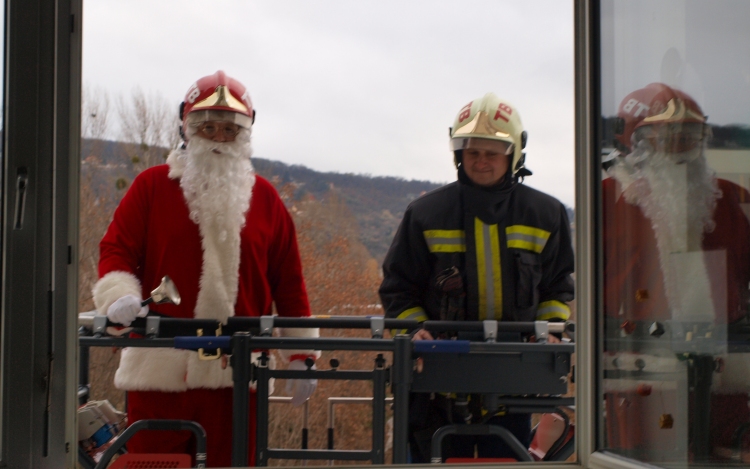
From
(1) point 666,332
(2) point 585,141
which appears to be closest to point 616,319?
(1) point 666,332

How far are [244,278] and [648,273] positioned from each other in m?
1.42

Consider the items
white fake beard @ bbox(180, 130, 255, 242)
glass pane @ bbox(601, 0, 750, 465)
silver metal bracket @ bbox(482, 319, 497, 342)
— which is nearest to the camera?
glass pane @ bbox(601, 0, 750, 465)

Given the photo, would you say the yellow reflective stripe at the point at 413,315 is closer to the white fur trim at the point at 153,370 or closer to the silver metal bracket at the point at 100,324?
the white fur trim at the point at 153,370

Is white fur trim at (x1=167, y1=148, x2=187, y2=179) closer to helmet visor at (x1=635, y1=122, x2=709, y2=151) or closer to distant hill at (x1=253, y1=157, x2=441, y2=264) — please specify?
helmet visor at (x1=635, y1=122, x2=709, y2=151)

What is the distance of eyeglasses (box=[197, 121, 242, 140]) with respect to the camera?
2.88 meters

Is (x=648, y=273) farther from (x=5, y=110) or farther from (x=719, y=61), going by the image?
(x=5, y=110)

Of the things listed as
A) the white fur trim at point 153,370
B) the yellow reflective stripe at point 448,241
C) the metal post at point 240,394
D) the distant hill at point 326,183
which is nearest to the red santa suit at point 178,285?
the white fur trim at point 153,370

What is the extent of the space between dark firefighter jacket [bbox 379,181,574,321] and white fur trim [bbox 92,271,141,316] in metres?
0.83

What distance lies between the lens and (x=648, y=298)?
2010 mm

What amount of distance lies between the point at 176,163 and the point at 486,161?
3.62 feet

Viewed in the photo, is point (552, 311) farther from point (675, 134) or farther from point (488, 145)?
point (675, 134)

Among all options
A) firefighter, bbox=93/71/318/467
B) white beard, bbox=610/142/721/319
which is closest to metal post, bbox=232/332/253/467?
firefighter, bbox=93/71/318/467

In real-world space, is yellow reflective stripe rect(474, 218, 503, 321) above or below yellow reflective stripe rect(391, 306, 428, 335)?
above

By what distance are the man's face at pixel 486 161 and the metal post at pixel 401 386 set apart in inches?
27.5
